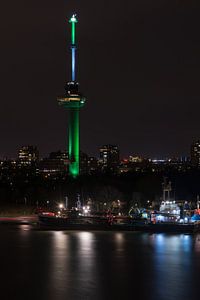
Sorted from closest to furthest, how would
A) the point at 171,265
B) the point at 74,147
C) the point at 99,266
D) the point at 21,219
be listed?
the point at 99,266, the point at 171,265, the point at 21,219, the point at 74,147

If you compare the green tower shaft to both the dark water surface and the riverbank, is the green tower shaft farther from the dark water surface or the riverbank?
the dark water surface

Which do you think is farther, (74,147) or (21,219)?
(74,147)

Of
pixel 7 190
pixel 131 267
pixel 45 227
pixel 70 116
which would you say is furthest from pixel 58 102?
pixel 131 267

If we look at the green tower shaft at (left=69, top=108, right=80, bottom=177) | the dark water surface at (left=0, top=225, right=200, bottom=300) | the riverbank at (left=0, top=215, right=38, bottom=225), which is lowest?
the dark water surface at (left=0, top=225, right=200, bottom=300)

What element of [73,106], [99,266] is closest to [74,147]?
[73,106]

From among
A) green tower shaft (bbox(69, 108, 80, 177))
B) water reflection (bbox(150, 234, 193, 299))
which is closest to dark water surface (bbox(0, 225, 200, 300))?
water reflection (bbox(150, 234, 193, 299))

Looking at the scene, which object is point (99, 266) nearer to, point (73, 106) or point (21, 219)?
point (21, 219)
